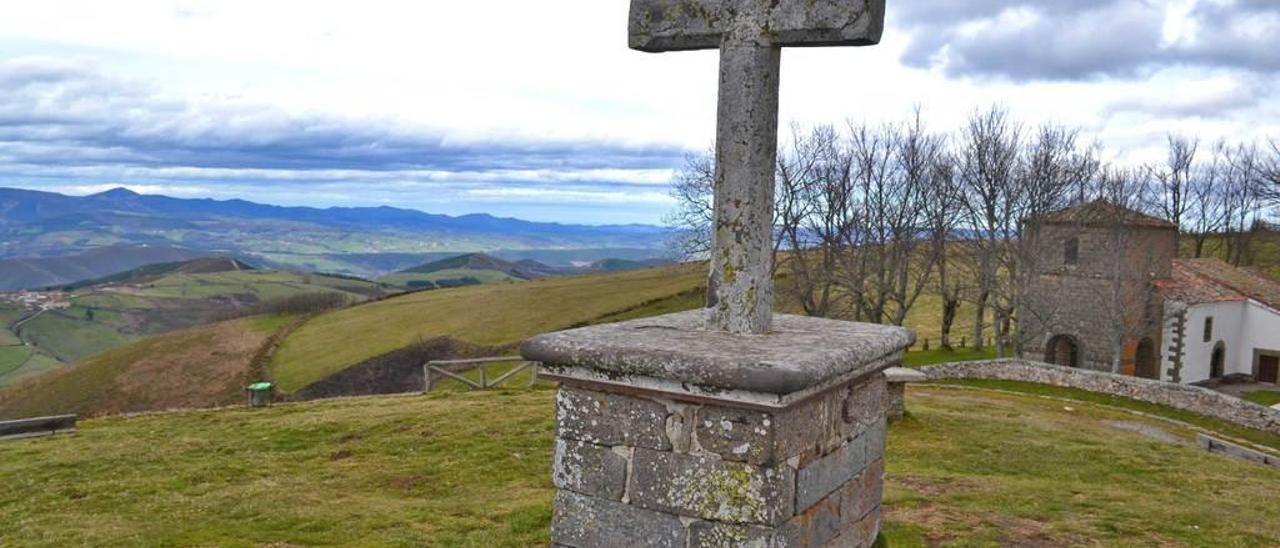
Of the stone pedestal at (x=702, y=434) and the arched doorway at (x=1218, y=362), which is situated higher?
the stone pedestal at (x=702, y=434)

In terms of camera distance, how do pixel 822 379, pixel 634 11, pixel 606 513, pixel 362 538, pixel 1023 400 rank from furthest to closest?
pixel 1023 400 → pixel 362 538 → pixel 634 11 → pixel 606 513 → pixel 822 379

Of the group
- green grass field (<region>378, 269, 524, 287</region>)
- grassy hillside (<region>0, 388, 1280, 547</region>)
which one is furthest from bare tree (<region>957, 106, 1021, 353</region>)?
green grass field (<region>378, 269, 524, 287</region>)

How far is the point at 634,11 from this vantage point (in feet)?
18.8

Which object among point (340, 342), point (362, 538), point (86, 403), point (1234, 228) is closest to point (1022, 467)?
point (362, 538)

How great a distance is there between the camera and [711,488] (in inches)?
181

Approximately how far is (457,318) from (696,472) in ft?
179

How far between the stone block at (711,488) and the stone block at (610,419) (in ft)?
0.30

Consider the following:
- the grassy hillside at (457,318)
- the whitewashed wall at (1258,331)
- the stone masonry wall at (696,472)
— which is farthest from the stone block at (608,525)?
the whitewashed wall at (1258,331)

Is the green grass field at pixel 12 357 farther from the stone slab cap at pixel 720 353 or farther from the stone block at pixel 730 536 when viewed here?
the stone block at pixel 730 536

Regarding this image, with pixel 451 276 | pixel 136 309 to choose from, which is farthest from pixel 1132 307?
pixel 451 276

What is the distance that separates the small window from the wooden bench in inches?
1546

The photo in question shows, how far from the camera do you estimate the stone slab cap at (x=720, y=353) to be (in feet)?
14.4

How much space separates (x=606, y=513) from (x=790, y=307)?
45081 millimetres

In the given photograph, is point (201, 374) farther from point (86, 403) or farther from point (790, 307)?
point (790, 307)
